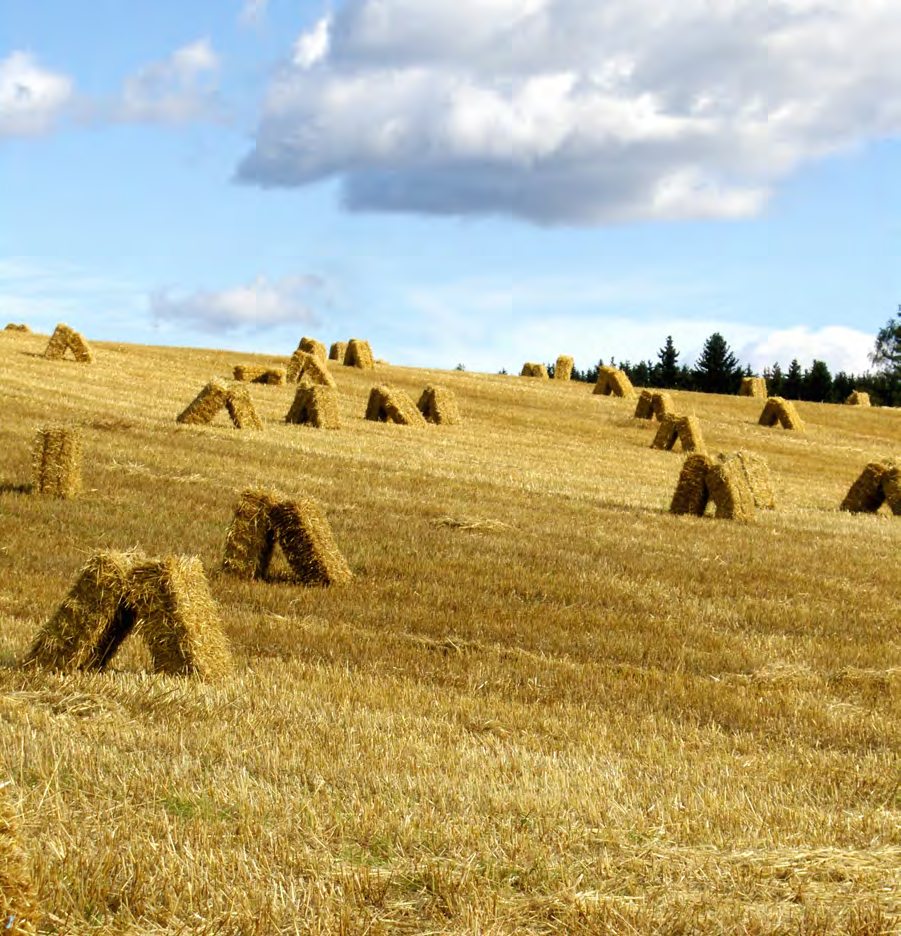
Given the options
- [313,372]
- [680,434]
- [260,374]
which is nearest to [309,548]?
[680,434]

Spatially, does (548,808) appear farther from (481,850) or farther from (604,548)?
(604,548)

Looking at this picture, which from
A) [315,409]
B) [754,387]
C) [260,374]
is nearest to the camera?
[315,409]

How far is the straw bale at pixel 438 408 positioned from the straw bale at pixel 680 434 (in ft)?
20.5

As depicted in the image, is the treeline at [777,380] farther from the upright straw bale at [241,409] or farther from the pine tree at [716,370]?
the upright straw bale at [241,409]

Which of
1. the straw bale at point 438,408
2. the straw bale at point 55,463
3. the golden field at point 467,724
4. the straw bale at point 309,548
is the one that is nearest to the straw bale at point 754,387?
the straw bale at point 438,408

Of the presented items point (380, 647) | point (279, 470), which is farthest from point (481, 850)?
point (279, 470)

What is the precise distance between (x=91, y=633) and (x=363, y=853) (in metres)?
4.49

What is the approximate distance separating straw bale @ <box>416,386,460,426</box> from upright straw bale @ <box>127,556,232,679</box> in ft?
86.7

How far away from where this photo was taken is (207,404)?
27.2 m

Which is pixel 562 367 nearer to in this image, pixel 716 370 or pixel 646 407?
pixel 646 407

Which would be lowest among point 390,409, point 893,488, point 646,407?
point 893,488

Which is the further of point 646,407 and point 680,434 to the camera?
point 646,407

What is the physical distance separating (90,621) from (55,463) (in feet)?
28.6

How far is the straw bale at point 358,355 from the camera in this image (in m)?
51.2
